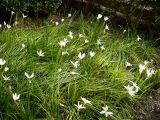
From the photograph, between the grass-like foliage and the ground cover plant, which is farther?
the grass-like foliage

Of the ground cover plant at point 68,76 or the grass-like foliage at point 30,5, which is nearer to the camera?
the ground cover plant at point 68,76

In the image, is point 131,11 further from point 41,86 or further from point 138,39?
point 41,86

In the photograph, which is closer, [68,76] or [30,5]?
[68,76]

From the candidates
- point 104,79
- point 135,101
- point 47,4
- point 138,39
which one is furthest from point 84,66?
point 47,4

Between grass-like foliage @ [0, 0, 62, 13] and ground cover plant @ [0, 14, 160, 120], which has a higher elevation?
grass-like foliage @ [0, 0, 62, 13]

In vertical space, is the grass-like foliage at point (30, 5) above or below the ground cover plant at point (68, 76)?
above

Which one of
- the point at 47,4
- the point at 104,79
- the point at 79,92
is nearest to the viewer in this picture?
the point at 79,92

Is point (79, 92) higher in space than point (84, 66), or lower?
lower

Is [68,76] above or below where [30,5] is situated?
below
